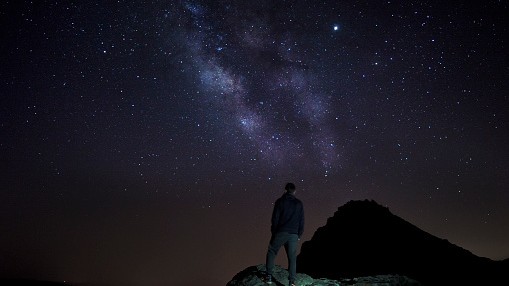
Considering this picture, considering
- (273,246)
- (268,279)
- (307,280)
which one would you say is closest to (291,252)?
(273,246)

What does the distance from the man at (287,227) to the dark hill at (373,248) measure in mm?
20345

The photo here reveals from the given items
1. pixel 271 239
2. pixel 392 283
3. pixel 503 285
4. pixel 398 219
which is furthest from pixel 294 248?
pixel 398 219

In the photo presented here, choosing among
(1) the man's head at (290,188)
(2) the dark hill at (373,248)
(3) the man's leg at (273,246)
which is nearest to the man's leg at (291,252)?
(3) the man's leg at (273,246)

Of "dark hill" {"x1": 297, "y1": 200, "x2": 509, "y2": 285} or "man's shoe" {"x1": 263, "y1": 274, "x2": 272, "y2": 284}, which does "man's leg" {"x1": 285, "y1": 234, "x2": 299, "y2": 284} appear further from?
"dark hill" {"x1": 297, "y1": 200, "x2": 509, "y2": 285}

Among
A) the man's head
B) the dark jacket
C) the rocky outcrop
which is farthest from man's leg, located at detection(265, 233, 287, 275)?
the man's head

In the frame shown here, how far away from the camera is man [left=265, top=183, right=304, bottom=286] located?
636 cm

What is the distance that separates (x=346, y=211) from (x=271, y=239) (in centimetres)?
3415

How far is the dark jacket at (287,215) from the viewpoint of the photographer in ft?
20.9

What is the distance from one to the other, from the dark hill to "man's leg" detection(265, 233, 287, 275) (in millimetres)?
20336

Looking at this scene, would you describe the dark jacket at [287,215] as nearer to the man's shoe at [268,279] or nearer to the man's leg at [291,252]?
the man's leg at [291,252]

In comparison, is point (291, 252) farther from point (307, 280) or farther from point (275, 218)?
point (307, 280)

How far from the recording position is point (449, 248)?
2925 cm

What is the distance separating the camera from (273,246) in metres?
6.43

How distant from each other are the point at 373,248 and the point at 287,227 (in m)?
29.1
